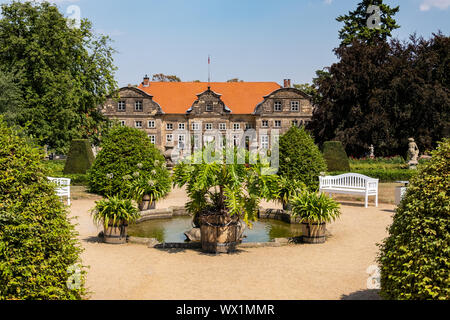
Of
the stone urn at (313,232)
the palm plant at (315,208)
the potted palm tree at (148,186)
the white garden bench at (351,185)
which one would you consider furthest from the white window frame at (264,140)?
the stone urn at (313,232)

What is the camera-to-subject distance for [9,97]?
81.0ft

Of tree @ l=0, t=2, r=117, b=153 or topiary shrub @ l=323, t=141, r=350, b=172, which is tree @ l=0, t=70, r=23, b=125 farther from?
topiary shrub @ l=323, t=141, r=350, b=172

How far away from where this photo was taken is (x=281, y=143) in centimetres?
1370

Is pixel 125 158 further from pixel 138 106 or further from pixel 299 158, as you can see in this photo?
pixel 138 106

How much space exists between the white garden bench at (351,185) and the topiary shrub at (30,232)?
1119cm

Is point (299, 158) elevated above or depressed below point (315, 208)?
above

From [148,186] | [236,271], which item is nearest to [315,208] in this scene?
[236,271]

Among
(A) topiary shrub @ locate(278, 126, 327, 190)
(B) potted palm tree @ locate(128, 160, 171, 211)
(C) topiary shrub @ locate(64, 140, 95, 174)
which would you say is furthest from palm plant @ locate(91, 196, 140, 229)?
(C) topiary shrub @ locate(64, 140, 95, 174)

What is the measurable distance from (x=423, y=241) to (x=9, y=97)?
24618 millimetres

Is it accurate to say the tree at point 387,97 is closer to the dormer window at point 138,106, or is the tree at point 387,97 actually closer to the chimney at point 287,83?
the chimney at point 287,83

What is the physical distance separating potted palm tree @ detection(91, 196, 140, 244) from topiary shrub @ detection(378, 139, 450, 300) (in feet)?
19.0

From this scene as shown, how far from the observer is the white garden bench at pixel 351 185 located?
14.5 m
